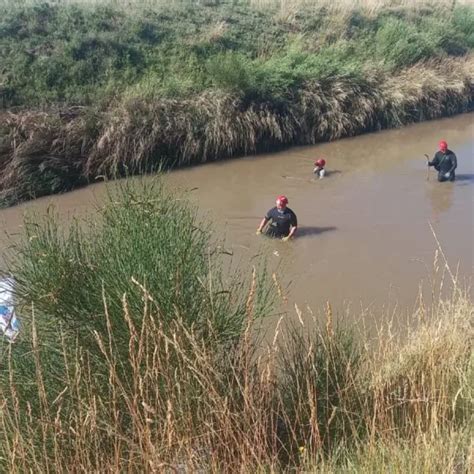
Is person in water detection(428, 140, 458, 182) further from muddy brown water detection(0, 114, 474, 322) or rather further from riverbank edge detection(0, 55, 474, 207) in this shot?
riverbank edge detection(0, 55, 474, 207)

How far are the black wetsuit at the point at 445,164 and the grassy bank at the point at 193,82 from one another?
4.63 metres

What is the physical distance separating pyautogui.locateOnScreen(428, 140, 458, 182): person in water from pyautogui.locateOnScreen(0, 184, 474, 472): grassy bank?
32.3ft

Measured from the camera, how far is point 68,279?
443 centimetres

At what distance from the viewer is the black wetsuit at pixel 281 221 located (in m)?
11.0

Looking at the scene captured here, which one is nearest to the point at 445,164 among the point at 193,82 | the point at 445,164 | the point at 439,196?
the point at 445,164

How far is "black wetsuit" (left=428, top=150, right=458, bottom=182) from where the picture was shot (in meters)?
14.3

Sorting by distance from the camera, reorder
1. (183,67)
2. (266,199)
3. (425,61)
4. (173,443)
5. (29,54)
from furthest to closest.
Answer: (425,61) < (183,67) < (29,54) < (266,199) < (173,443)

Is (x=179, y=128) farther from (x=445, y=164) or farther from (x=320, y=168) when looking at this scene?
(x=445, y=164)

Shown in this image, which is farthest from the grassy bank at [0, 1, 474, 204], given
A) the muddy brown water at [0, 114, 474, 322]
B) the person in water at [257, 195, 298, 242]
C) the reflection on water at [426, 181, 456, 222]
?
the reflection on water at [426, 181, 456, 222]

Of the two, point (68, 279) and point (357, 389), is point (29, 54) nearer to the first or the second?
point (68, 279)

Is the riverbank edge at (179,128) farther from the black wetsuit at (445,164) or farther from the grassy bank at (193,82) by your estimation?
the black wetsuit at (445,164)

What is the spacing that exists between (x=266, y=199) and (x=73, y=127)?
4.81 metres

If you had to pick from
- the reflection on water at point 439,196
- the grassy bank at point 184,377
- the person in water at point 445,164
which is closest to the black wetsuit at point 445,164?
the person in water at point 445,164

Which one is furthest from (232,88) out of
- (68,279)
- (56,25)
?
(68,279)
